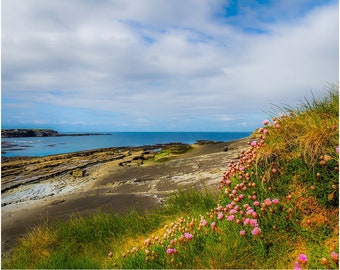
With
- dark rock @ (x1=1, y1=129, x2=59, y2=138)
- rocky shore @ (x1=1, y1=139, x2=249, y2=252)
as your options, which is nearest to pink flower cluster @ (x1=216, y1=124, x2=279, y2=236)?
rocky shore @ (x1=1, y1=139, x2=249, y2=252)

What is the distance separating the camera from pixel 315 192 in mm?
4645

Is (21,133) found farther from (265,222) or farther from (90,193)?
(265,222)

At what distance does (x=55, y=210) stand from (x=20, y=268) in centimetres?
568

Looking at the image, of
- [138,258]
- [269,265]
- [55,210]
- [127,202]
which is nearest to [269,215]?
[269,265]

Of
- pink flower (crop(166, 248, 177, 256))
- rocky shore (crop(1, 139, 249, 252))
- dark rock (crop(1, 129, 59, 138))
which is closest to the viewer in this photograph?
pink flower (crop(166, 248, 177, 256))

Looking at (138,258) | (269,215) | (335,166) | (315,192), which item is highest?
(335,166)

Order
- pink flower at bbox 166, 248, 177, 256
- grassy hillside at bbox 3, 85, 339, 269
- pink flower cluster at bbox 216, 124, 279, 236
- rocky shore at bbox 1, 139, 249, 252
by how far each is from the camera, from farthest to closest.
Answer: rocky shore at bbox 1, 139, 249, 252 < pink flower cluster at bbox 216, 124, 279, 236 < pink flower at bbox 166, 248, 177, 256 < grassy hillside at bbox 3, 85, 339, 269

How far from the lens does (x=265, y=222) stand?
14.4ft

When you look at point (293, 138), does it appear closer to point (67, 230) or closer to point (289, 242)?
point (289, 242)

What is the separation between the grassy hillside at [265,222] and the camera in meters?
4.06

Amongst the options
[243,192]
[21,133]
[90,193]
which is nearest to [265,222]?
[243,192]

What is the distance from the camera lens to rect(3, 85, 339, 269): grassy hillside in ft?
13.3

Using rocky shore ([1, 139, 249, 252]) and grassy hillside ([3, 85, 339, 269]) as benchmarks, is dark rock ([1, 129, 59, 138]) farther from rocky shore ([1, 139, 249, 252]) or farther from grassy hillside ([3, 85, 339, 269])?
grassy hillside ([3, 85, 339, 269])

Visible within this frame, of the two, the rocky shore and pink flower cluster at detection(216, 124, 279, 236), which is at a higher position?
pink flower cluster at detection(216, 124, 279, 236)
